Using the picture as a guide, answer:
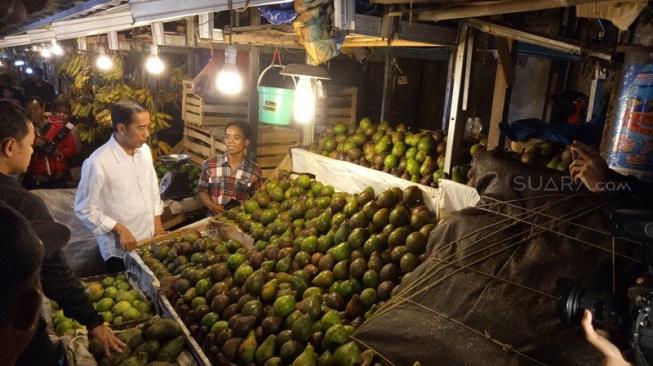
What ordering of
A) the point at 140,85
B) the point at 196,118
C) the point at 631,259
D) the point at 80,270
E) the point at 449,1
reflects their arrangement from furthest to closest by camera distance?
the point at 140,85
the point at 196,118
the point at 80,270
the point at 449,1
the point at 631,259

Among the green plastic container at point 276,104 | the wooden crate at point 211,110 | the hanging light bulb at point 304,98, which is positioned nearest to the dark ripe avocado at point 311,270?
the hanging light bulb at point 304,98

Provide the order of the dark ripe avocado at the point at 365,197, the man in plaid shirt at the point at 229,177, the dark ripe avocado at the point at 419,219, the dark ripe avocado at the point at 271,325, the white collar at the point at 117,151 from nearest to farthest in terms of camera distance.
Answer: the dark ripe avocado at the point at 271,325 < the dark ripe avocado at the point at 419,219 < the dark ripe avocado at the point at 365,197 < the white collar at the point at 117,151 < the man in plaid shirt at the point at 229,177

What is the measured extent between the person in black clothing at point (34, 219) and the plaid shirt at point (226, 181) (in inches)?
131

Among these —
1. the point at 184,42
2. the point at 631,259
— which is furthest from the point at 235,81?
the point at 631,259

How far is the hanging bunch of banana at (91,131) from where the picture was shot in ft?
35.6

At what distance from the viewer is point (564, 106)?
4.39 m

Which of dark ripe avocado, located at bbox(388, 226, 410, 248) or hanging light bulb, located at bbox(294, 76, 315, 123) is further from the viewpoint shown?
hanging light bulb, located at bbox(294, 76, 315, 123)

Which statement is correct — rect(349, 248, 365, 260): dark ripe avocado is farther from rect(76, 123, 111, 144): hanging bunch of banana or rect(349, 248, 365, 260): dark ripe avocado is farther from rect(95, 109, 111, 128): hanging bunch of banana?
rect(76, 123, 111, 144): hanging bunch of banana

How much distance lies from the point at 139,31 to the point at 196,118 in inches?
73.2

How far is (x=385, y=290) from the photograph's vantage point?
3.29 meters

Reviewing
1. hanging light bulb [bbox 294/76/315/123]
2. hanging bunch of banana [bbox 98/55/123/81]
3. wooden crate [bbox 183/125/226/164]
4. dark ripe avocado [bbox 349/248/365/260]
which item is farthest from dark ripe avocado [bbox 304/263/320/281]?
hanging bunch of banana [bbox 98/55/123/81]

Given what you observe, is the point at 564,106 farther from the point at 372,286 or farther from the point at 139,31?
the point at 139,31

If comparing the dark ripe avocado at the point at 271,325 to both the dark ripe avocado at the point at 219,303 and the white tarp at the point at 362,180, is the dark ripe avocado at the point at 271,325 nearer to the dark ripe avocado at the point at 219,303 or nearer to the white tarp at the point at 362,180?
the dark ripe avocado at the point at 219,303

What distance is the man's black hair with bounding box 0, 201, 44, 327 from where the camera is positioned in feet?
3.94
